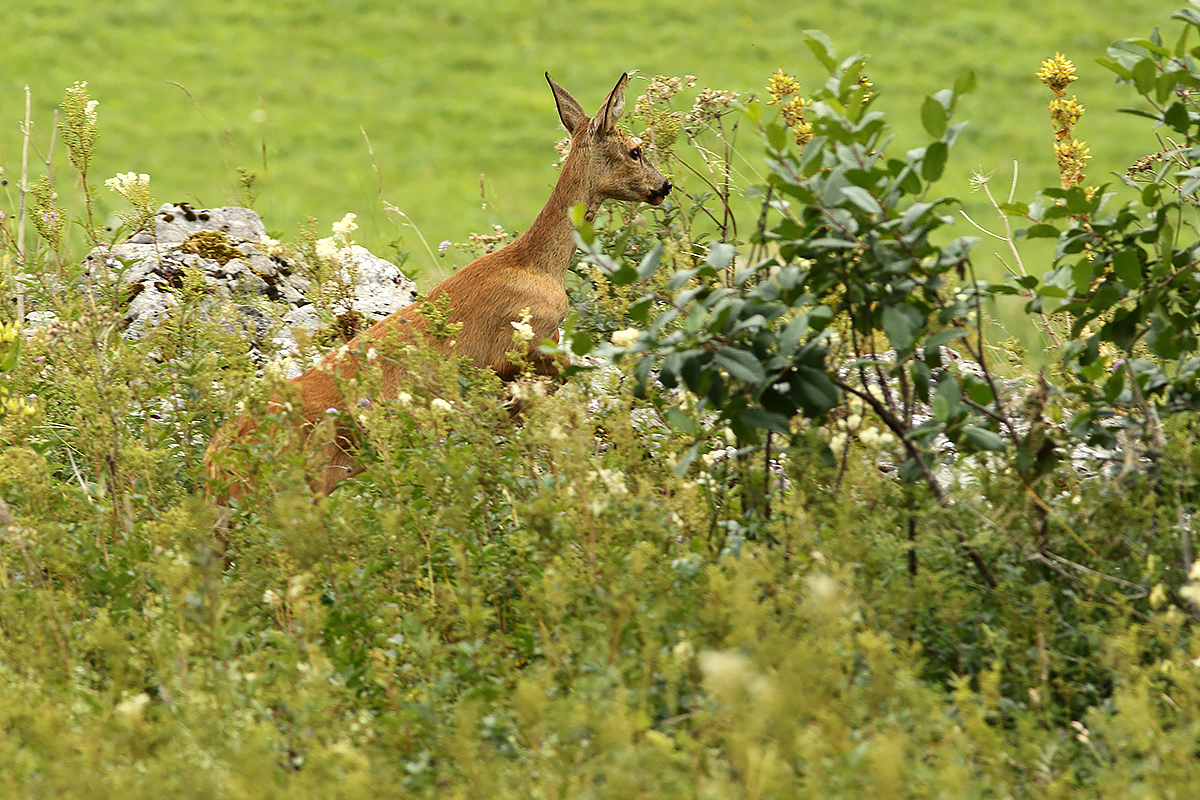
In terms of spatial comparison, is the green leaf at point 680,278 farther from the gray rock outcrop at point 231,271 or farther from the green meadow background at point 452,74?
the green meadow background at point 452,74

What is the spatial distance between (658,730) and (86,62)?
20.5m

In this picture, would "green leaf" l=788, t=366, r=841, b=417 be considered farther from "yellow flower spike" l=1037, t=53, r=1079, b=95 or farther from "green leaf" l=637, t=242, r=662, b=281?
"yellow flower spike" l=1037, t=53, r=1079, b=95

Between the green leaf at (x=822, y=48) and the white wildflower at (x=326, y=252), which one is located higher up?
the green leaf at (x=822, y=48)

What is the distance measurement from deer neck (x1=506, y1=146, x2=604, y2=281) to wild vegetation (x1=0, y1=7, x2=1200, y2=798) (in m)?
1.40

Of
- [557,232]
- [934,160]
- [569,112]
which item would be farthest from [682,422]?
[569,112]

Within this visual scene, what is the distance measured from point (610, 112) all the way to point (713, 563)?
2.75 m

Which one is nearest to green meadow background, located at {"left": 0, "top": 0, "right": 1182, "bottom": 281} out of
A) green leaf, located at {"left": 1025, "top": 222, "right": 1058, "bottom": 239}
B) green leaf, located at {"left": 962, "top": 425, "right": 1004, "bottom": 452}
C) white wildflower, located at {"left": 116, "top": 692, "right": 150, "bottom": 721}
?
green leaf, located at {"left": 1025, "top": 222, "right": 1058, "bottom": 239}

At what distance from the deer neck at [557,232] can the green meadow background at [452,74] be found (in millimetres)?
9634

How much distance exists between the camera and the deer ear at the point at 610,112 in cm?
544

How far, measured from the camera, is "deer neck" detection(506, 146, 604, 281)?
5.48 meters

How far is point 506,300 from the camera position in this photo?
17.1 feet

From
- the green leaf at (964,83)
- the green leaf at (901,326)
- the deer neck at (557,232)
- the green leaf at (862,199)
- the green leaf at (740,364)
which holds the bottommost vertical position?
the deer neck at (557,232)

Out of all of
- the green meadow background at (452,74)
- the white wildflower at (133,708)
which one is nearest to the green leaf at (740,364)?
the white wildflower at (133,708)

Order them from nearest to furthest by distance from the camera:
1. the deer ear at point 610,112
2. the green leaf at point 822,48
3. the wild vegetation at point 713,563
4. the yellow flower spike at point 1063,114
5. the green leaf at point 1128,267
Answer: the wild vegetation at point 713,563
the green leaf at point 822,48
the green leaf at point 1128,267
the yellow flower spike at point 1063,114
the deer ear at point 610,112
